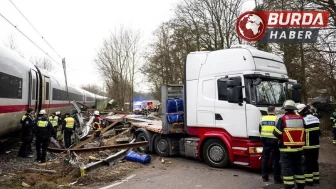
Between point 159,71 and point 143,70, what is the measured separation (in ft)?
10.5

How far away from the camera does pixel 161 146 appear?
10289 mm

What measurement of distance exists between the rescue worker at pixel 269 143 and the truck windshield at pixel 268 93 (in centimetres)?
54

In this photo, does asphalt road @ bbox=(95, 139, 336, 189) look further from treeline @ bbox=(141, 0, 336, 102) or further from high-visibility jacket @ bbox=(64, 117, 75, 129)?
treeline @ bbox=(141, 0, 336, 102)

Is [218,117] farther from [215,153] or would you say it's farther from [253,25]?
[253,25]

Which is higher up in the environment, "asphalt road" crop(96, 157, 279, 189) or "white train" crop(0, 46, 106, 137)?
"white train" crop(0, 46, 106, 137)

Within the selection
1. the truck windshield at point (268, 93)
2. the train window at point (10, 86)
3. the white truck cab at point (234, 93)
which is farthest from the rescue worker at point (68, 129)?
the truck windshield at point (268, 93)

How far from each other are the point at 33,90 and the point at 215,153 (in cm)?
826

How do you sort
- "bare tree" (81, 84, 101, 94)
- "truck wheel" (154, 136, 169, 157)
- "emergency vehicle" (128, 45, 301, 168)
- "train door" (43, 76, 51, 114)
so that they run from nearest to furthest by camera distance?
"emergency vehicle" (128, 45, 301, 168)
"truck wheel" (154, 136, 169, 157)
"train door" (43, 76, 51, 114)
"bare tree" (81, 84, 101, 94)

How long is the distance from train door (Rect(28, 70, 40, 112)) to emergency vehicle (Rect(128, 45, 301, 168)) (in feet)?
19.3

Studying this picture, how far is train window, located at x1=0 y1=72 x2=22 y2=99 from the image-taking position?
9.13 m

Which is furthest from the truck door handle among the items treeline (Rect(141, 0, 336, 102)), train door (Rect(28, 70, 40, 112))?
treeline (Rect(141, 0, 336, 102))

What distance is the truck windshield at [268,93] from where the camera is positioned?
24.9 feet

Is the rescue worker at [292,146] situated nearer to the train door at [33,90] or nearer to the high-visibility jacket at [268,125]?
the high-visibility jacket at [268,125]

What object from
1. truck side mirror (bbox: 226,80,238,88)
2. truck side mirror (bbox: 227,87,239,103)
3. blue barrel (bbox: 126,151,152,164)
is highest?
truck side mirror (bbox: 226,80,238,88)
